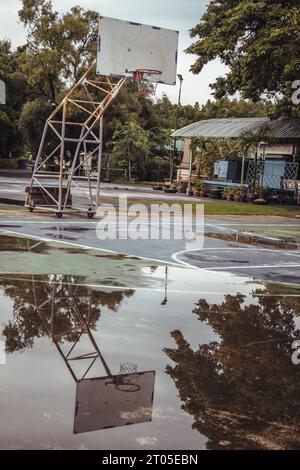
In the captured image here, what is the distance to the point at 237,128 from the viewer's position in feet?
131

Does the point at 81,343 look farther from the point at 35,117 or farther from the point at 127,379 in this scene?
the point at 35,117

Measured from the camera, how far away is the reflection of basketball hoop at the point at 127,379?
6117 mm

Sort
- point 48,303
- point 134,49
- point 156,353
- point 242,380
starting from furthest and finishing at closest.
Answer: point 134,49
point 48,303
point 156,353
point 242,380

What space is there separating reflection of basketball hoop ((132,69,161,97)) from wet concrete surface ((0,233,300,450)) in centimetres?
1064

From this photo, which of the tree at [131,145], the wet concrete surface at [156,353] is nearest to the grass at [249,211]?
the wet concrete surface at [156,353]

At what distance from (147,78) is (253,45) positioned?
856 centimetres

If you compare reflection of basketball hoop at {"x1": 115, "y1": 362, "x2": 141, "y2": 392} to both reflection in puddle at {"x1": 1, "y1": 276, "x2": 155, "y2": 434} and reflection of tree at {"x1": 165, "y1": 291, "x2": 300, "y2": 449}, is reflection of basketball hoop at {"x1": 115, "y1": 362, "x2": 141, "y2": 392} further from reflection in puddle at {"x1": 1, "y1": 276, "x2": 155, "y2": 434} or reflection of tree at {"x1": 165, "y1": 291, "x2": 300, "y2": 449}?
reflection of tree at {"x1": 165, "y1": 291, "x2": 300, "y2": 449}

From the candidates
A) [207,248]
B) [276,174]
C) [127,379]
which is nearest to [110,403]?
[127,379]

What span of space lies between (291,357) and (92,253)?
774 centimetres

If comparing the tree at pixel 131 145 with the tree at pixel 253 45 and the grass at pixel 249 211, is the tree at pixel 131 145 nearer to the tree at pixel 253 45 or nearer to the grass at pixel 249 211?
the tree at pixel 253 45

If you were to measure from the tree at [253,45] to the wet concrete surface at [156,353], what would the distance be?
58.5ft

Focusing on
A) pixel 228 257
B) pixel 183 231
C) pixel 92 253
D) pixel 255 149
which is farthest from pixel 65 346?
pixel 255 149

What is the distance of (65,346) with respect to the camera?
7.44m

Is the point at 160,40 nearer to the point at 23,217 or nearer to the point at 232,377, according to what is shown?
the point at 23,217
